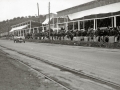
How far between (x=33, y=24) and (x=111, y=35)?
4483 centimetres

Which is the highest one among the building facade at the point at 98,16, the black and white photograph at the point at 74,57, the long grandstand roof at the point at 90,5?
the long grandstand roof at the point at 90,5

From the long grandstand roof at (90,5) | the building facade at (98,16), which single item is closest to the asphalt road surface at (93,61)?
the building facade at (98,16)

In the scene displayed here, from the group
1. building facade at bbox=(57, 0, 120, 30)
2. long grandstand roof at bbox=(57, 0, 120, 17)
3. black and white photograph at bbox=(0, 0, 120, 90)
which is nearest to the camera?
black and white photograph at bbox=(0, 0, 120, 90)

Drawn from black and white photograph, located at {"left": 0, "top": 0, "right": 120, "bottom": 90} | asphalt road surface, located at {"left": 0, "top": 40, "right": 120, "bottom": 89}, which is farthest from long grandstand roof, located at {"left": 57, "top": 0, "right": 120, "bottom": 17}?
asphalt road surface, located at {"left": 0, "top": 40, "right": 120, "bottom": 89}

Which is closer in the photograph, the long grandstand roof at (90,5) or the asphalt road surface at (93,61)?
the asphalt road surface at (93,61)

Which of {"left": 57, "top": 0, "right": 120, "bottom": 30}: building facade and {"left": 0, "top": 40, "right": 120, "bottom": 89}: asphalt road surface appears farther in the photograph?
{"left": 57, "top": 0, "right": 120, "bottom": 30}: building facade

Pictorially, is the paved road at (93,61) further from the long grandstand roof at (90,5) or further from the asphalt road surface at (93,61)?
the long grandstand roof at (90,5)

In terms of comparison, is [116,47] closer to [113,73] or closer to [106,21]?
[106,21]

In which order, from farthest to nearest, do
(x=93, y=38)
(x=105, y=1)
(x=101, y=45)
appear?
(x=105, y=1) < (x=93, y=38) < (x=101, y=45)

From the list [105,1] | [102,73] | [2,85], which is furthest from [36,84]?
[105,1]

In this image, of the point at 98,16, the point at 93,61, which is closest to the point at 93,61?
the point at 93,61

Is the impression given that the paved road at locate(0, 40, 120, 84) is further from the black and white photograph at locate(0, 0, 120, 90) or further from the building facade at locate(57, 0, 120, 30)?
the building facade at locate(57, 0, 120, 30)

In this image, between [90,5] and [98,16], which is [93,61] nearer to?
[98,16]

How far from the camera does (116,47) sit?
1962cm
